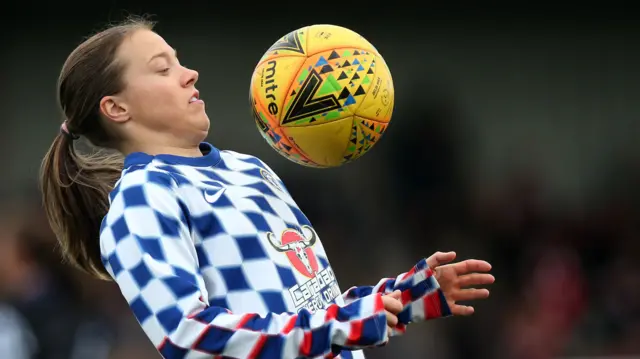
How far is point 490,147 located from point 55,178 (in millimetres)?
5782

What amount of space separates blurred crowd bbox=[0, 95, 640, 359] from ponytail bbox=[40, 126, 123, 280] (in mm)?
3922

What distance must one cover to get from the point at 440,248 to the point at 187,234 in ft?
17.2

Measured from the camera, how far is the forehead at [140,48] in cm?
273

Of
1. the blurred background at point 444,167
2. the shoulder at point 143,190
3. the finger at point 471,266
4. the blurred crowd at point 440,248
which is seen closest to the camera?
the shoulder at point 143,190

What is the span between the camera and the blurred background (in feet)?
23.1

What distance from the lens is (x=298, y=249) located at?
264 cm

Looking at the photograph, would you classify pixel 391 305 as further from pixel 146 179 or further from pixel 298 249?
pixel 146 179

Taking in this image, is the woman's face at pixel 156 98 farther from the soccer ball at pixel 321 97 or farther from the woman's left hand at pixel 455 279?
the woman's left hand at pixel 455 279

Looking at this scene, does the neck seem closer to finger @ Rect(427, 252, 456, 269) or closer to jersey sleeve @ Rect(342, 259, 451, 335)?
jersey sleeve @ Rect(342, 259, 451, 335)

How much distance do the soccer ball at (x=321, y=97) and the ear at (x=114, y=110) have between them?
374mm

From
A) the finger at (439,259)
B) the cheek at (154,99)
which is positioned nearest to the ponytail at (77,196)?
the cheek at (154,99)

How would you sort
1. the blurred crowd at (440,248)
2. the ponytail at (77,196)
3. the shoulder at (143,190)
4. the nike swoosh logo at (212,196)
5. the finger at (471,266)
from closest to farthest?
the shoulder at (143,190), the nike swoosh logo at (212,196), the finger at (471,266), the ponytail at (77,196), the blurred crowd at (440,248)

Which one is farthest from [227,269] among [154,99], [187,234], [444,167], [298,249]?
[444,167]

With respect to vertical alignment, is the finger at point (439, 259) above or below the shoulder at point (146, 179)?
below
